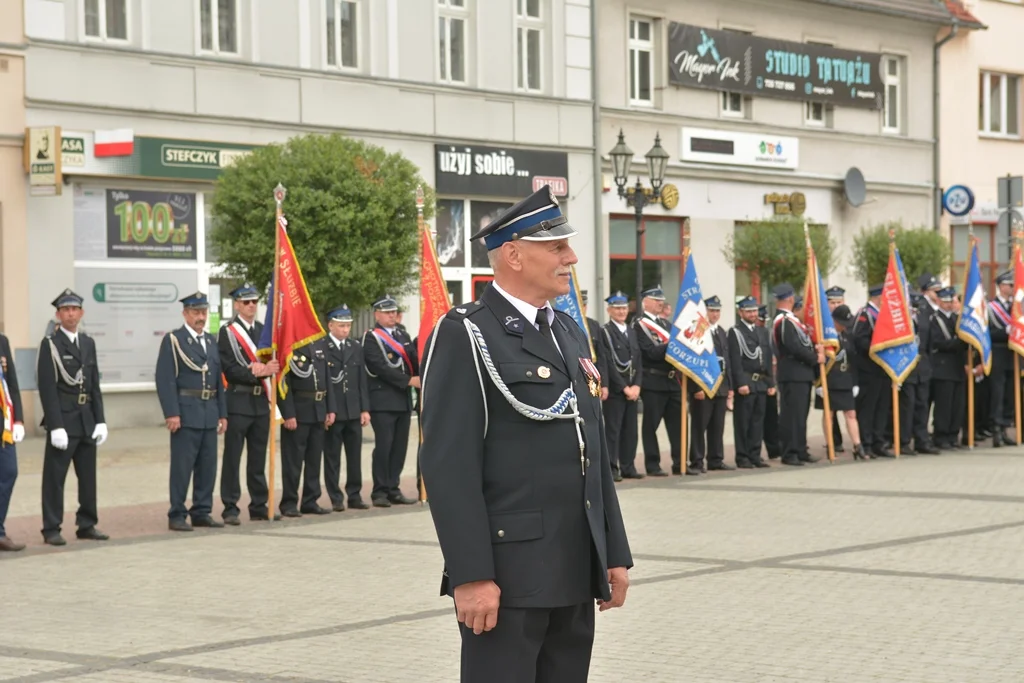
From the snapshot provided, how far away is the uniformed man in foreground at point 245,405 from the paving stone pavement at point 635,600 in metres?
0.32

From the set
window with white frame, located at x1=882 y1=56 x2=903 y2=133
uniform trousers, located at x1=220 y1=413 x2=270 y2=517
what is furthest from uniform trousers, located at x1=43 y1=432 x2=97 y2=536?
window with white frame, located at x1=882 y1=56 x2=903 y2=133

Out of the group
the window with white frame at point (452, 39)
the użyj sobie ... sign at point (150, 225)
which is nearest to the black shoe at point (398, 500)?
the użyj sobie ... sign at point (150, 225)

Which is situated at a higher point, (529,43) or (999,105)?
(529,43)

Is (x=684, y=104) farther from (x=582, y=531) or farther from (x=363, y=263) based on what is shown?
(x=582, y=531)

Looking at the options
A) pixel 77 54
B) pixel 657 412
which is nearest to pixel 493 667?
pixel 657 412

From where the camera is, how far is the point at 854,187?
34.4 meters

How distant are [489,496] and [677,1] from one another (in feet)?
90.7

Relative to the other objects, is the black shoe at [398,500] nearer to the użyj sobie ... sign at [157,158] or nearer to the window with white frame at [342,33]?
the użyj sobie ... sign at [157,158]

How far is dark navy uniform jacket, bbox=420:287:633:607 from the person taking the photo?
460cm

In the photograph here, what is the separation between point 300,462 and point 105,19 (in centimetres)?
1105

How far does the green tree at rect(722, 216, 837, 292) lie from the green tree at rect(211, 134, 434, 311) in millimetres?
9209

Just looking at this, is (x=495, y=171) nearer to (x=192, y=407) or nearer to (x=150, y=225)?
(x=150, y=225)

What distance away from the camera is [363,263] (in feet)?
68.6

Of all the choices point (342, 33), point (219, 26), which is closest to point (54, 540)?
point (219, 26)
